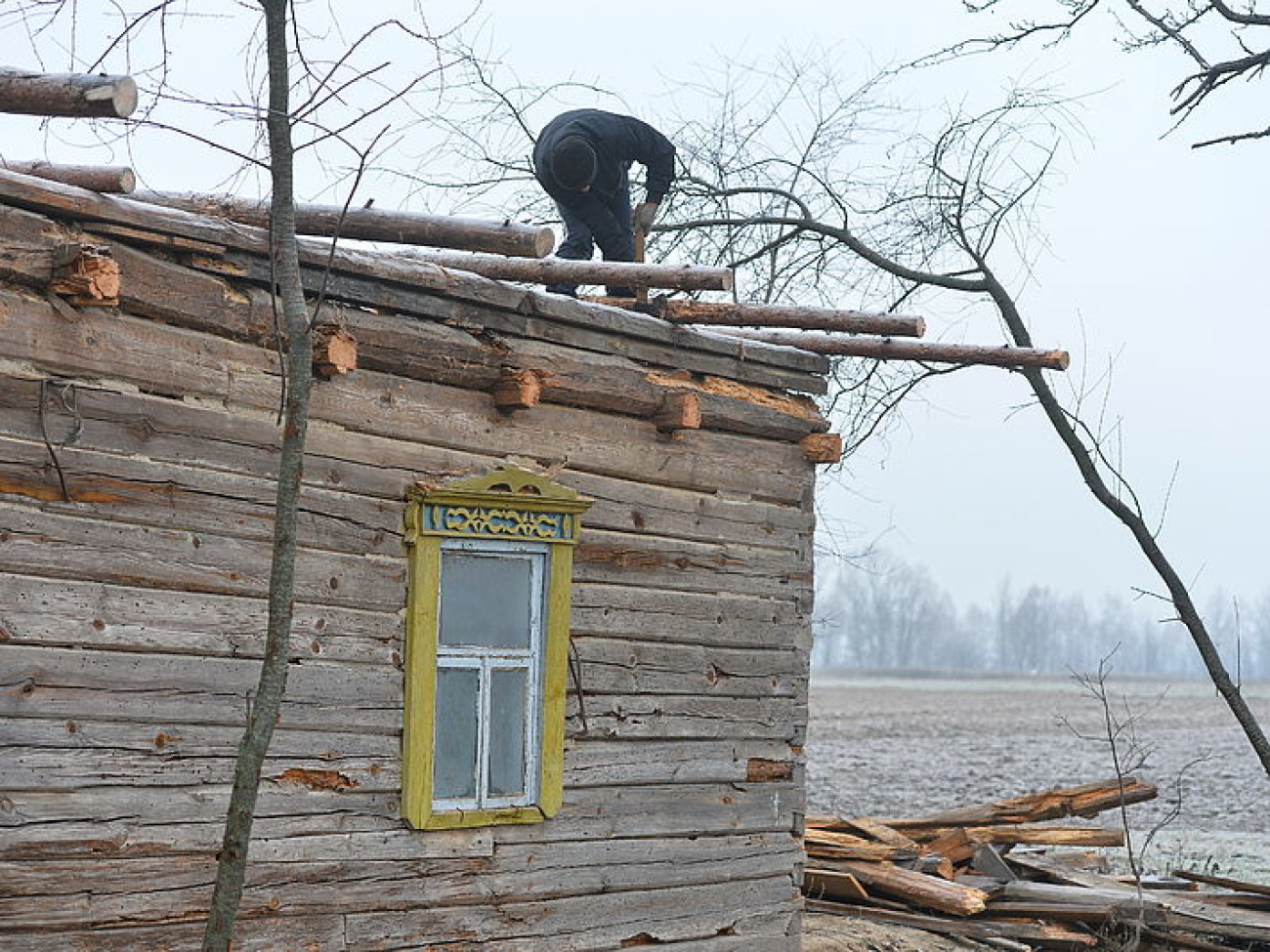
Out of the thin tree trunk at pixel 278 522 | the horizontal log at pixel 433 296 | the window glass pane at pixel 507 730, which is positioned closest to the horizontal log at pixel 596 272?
the horizontal log at pixel 433 296

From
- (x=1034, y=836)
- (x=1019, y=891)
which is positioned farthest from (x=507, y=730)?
(x=1034, y=836)

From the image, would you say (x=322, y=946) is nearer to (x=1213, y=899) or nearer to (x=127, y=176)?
(x=127, y=176)

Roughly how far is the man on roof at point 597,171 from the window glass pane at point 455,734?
286 centimetres

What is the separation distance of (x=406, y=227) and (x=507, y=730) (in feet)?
7.43

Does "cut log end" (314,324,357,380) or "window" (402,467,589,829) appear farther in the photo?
"window" (402,467,589,829)

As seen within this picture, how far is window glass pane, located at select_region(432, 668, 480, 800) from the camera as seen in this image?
742 centimetres

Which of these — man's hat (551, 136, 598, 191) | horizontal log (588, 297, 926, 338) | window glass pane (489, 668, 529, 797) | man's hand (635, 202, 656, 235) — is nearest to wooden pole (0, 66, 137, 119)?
window glass pane (489, 668, 529, 797)

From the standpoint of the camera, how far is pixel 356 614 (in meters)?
7.06

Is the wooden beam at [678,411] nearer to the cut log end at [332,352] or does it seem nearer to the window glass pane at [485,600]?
the window glass pane at [485,600]

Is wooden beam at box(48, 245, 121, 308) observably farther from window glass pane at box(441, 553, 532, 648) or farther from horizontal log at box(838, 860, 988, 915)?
horizontal log at box(838, 860, 988, 915)

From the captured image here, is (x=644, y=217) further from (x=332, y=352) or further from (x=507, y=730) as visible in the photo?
(x=507, y=730)

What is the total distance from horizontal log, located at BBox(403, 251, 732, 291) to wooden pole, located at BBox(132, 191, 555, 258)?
59 cm

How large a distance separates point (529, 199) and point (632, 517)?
20.7ft

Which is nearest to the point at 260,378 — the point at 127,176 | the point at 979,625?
the point at 127,176
